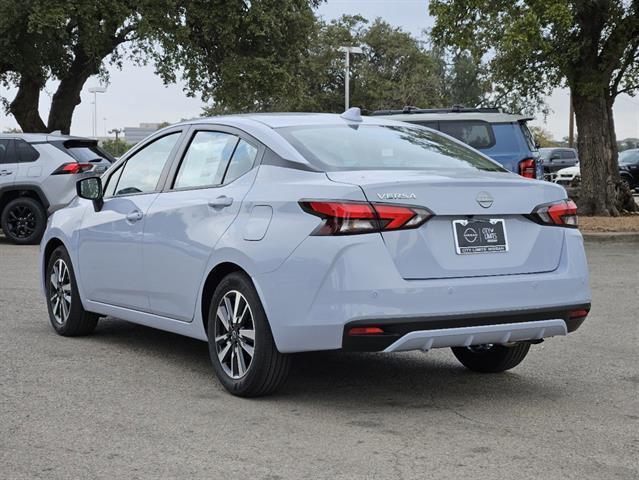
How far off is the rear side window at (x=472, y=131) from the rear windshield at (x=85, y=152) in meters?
5.52

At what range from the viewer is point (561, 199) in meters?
5.95

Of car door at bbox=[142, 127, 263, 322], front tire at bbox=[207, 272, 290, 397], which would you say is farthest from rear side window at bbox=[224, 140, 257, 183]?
front tire at bbox=[207, 272, 290, 397]

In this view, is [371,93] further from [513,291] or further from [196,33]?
[513,291]

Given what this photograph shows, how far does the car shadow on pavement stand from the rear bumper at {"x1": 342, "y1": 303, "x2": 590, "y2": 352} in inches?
19.8

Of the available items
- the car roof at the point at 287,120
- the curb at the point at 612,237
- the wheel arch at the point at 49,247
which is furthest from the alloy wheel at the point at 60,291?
the curb at the point at 612,237

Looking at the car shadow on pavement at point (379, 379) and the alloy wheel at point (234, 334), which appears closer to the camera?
the alloy wheel at point (234, 334)

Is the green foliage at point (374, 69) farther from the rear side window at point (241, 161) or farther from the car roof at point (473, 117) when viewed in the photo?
the rear side window at point (241, 161)

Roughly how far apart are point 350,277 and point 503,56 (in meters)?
20.0

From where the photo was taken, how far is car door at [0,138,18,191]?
56.6 feet

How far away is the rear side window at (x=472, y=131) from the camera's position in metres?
17.1

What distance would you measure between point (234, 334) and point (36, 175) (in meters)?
12.0

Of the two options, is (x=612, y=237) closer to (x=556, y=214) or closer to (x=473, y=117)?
(x=473, y=117)

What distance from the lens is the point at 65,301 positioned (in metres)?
8.23

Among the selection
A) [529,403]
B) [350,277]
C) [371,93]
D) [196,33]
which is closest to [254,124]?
[350,277]
